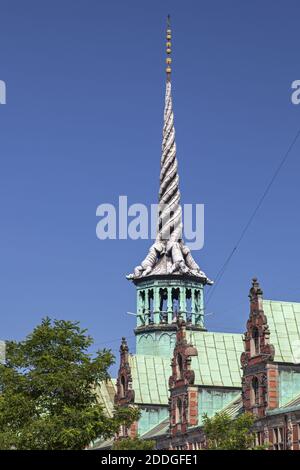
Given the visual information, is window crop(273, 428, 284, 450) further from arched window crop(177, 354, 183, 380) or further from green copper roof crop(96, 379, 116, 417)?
green copper roof crop(96, 379, 116, 417)

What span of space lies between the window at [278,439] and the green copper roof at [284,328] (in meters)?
5.72

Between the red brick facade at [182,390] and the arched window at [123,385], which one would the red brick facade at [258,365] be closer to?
the red brick facade at [182,390]

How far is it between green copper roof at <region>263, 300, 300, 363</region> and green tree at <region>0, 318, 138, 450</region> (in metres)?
16.3

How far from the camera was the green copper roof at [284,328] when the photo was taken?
295 ft

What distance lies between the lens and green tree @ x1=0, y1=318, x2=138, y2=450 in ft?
239

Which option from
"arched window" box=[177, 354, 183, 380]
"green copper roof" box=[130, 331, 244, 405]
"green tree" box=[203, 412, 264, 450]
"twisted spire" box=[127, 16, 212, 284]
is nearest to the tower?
"twisted spire" box=[127, 16, 212, 284]

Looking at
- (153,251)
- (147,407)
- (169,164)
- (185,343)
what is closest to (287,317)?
(185,343)

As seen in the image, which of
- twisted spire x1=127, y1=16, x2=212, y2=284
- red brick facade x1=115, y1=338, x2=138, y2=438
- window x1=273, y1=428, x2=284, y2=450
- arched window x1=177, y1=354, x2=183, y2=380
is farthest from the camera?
twisted spire x1=127, y1=16, x2=212, y2=284

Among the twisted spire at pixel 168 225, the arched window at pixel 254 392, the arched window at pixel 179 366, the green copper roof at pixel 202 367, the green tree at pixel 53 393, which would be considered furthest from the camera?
the twisted spire at pixel 168 225

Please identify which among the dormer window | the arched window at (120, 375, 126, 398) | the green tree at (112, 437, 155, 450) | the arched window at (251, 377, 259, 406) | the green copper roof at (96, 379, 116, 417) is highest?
the green copper roof at (96, 379, 116, 417)

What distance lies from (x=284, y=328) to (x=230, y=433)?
16.7 meters

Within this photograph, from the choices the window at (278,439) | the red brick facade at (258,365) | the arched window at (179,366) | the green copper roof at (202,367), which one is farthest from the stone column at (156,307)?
the window at (278,439)

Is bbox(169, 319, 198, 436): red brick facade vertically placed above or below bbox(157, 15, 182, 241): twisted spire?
below
